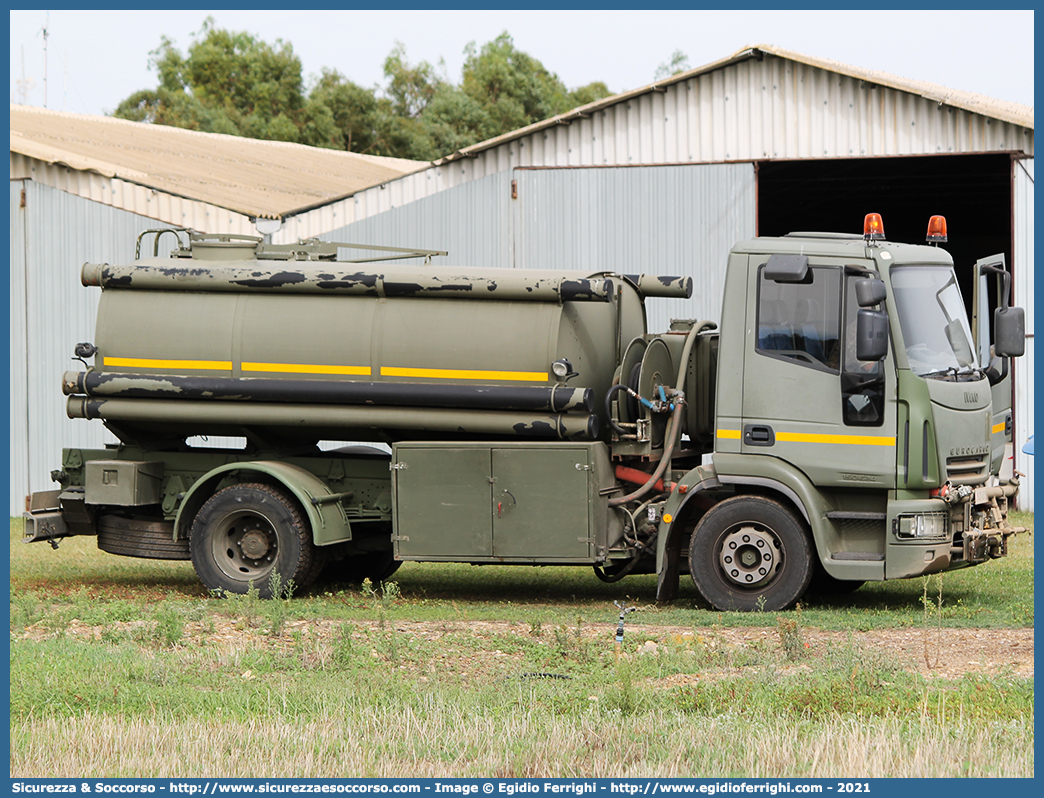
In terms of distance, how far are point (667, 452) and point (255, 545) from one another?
3839 millimetres

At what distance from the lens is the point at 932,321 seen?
10.6 meters

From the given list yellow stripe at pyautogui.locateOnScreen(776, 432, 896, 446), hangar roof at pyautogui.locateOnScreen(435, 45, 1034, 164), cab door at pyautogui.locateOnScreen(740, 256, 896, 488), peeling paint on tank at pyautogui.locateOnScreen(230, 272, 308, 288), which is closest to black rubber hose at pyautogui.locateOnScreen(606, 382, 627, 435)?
cab door at pyautogui.locateOnScreen(740, 256, 896, 488)

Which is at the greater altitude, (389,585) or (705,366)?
(705,366)

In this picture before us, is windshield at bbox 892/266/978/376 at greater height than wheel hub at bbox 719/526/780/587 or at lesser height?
greater

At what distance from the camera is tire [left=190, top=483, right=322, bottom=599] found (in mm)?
11852

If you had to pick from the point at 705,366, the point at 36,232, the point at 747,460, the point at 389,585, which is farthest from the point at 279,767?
the point at 36,232

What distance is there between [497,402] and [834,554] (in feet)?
10.0

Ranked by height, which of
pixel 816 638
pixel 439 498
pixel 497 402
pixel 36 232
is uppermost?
pixel 36 232

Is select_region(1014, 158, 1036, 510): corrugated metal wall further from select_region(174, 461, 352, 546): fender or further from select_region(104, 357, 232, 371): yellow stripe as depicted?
select_region(104, 357, 232, 371): yellow stripe

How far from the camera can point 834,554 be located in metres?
10.7

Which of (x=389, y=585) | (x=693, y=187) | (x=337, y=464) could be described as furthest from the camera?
(x=693, y=187)

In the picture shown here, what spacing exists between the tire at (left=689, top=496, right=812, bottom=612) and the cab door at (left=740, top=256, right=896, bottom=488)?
0.46 metres

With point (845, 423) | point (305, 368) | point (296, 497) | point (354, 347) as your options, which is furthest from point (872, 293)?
point (296, 497)

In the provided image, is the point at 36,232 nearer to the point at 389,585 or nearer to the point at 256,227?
the point at 256,227
